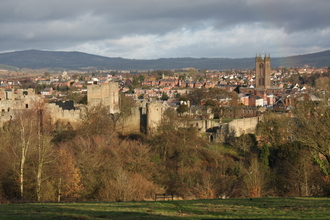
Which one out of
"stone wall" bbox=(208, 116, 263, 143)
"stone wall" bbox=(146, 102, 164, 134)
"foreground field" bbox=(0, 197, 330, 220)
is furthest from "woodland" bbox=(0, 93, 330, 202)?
"foreground field" bbox=(0, 197, 330, 220)

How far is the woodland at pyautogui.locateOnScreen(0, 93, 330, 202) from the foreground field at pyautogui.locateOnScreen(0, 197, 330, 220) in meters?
4.59

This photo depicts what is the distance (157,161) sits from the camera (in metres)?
26.1

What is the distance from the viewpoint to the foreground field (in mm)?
10266

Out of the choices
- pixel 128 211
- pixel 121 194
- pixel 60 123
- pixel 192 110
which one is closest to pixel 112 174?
pixel 121 194

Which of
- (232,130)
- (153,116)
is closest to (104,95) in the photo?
(153,116)

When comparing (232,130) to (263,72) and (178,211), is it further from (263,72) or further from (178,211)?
(263,72)

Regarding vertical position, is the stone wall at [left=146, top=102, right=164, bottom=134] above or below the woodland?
above

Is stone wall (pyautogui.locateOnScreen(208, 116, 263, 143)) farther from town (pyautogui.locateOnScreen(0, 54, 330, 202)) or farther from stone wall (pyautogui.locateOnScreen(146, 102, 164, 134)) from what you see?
stone wall (pyautogui.locateOnScreen(146, 102, 164, 134))

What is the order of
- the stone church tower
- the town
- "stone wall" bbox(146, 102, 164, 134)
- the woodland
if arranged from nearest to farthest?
the woodland, the town, "stone wall" bbox(146, 102, 164, 134), the stone church tower

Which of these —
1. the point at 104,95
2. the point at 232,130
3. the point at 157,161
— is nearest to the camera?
the point at 157,161

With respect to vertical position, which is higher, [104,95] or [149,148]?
[104,95]

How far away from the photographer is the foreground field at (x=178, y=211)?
10.3m

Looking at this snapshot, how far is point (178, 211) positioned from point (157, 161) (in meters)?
15.0

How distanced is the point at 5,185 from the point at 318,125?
44.8ft
